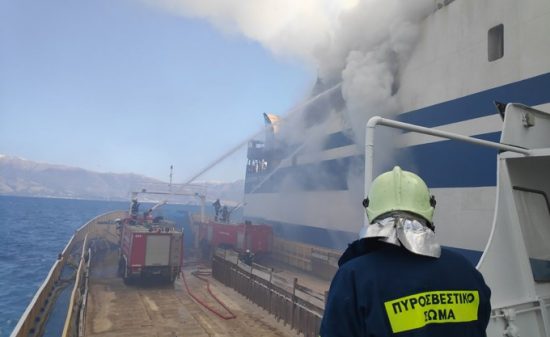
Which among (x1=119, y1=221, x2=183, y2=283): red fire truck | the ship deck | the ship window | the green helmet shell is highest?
the ship window

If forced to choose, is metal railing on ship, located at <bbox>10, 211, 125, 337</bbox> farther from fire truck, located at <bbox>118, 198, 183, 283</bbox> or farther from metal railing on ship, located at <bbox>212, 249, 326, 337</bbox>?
metal railing on ship, located at <bbox>212, 249, 326, 337</bbox>

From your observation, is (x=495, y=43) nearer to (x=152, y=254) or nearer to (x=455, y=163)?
(x=455, y=163)

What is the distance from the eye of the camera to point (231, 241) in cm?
2106

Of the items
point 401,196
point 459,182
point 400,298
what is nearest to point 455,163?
point 459,182

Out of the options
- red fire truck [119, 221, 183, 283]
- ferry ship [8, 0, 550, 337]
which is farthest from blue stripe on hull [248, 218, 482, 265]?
red fire truck [119, 221, 183, 283]

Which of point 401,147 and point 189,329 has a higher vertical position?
point 401,147

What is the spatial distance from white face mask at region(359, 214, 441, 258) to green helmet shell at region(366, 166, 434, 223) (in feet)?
0.30

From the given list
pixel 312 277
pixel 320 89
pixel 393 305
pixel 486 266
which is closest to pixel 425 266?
pixel 393 305

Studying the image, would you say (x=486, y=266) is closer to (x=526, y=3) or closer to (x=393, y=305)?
(x=393, y=305)

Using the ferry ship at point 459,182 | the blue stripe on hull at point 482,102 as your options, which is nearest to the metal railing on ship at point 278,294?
the ferry ship at point 459,182

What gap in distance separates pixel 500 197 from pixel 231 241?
18108 millimetres

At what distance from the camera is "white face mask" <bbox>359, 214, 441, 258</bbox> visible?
1.48m

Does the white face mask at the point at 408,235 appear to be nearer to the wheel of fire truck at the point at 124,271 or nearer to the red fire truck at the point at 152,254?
the red fire truck at the point at 152,254

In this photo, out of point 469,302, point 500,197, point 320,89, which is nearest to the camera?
point 469,302
